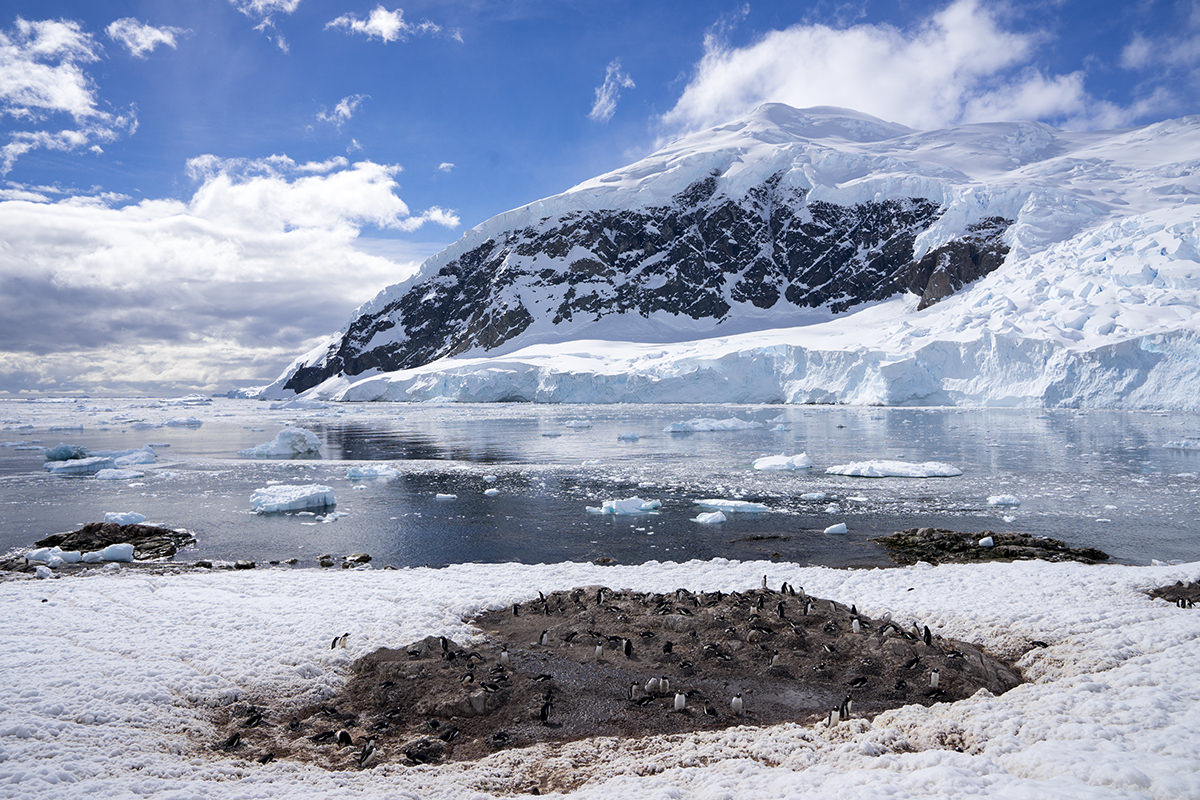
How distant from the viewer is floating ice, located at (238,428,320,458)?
2817cm

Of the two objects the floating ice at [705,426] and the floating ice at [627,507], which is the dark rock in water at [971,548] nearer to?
the floating ice at [627,507]

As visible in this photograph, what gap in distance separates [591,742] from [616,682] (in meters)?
1.04

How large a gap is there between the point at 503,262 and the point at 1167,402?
297ft

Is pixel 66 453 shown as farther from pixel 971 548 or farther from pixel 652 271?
pixel 652 271

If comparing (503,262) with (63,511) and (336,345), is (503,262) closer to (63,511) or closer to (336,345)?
(336,345)

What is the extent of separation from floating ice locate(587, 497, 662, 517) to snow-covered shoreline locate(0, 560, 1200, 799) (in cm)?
696

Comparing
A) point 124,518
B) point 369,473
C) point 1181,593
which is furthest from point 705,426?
point 1181,593

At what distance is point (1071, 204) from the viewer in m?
65.0

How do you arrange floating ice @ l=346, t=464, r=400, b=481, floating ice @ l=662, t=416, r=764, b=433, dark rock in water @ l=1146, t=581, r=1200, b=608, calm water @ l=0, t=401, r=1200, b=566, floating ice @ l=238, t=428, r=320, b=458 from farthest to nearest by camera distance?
floating ice @ l=662, t=416, r=764, b=433, floating ice @ l=238, t=428, r=320, b=458, floating ice @ l=346, t=464, r=400, b=481, calm water @ l=0, t=401, r=1200, b=566, dark rock in water @ l=1146, t=581, r=1200, b=608

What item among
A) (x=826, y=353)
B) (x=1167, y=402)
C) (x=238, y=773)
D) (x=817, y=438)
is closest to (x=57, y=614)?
(x=238, y=773)

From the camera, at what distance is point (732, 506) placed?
50.8 feet

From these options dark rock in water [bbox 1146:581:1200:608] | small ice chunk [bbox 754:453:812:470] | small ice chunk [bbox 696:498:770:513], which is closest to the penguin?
dark rock in water [bbox 1146:581:1200:608]

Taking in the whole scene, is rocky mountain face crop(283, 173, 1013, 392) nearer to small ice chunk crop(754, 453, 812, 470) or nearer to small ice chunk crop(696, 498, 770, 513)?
small ice chunk crop(754, 453, 812, 470)

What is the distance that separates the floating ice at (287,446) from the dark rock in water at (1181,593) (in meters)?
27.3
